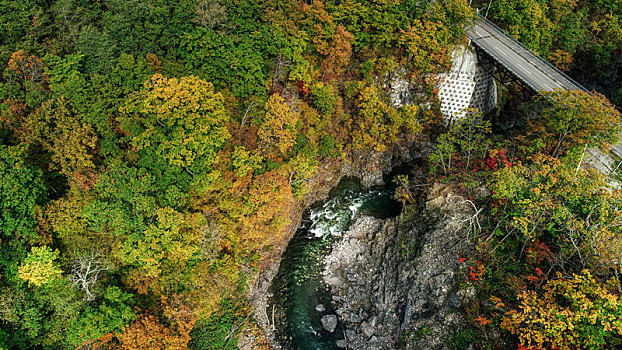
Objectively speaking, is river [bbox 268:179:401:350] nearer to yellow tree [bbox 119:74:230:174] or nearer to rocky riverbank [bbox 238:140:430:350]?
rocky riverbank [bbox 238:140:430:350]

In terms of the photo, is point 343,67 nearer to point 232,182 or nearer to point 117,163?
point 232,182

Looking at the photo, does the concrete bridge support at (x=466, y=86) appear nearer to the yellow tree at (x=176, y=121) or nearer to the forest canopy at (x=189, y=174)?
the forest canopy at (x=189, y=174)

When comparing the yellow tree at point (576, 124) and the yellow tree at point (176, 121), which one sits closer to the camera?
the yellow tree at point (176, 121)

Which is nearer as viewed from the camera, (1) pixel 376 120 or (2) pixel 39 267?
(2) pixel 39 267

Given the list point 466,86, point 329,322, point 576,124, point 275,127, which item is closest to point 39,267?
point 275,127

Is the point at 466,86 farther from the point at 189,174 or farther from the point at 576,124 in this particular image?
the point at 189,174

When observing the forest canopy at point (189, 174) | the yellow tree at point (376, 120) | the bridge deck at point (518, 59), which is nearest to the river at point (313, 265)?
the forest canopy at point (189, 174)
